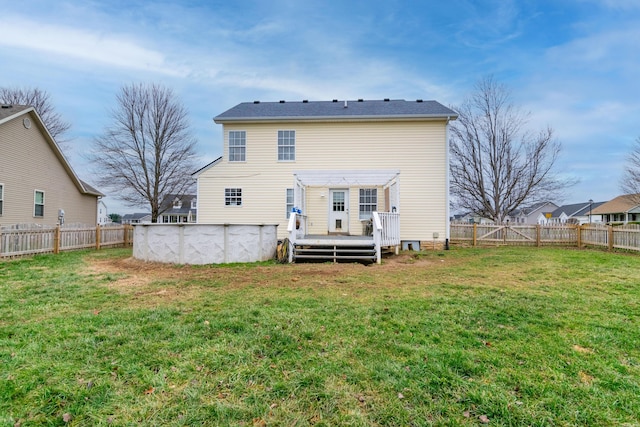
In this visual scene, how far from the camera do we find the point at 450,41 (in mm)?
14242

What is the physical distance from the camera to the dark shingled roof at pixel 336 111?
1323cm

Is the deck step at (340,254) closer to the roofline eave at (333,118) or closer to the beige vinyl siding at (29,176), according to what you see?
the roofline eave at (333,118)

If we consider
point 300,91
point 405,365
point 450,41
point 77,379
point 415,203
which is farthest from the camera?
point 300,91

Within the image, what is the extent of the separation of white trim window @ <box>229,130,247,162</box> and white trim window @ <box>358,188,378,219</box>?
19.1 ft

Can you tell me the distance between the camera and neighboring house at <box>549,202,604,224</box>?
44156 millimetres

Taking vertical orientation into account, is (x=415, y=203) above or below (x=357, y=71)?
below

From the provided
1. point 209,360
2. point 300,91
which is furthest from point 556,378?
point 300,91

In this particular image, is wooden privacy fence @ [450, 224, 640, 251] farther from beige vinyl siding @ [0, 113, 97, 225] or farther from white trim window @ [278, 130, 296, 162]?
beige vinyl siding @ [0, 113, 97, 225]

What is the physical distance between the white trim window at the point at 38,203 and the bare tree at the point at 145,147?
21.8 ft

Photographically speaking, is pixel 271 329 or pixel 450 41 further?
pixel 450 41

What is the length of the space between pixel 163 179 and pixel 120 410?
2260 cm

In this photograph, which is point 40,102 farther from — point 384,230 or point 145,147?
point 384,230

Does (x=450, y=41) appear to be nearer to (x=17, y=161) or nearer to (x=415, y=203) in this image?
(x=415, y=203)

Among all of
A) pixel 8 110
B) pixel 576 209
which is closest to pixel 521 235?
pixel 8 110
